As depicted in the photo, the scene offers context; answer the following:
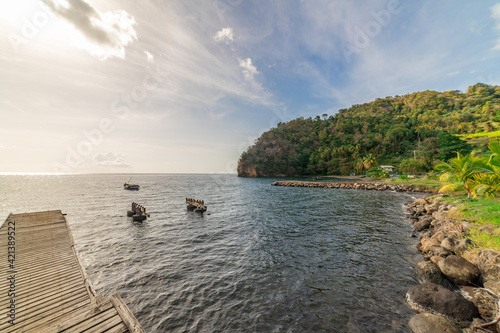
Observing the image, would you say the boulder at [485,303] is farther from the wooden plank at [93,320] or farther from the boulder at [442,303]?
the wooden plank at [93,320]

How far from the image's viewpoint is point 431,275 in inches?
346

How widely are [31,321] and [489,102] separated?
173 metres

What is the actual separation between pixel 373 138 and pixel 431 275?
118 meters

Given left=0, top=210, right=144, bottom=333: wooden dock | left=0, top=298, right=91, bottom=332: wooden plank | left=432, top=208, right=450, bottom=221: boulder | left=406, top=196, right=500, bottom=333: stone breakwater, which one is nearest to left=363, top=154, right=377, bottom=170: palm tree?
left=432, top=208, right=450, bottom=221: boulder

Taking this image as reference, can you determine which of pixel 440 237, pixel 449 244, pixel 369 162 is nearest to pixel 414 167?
pixel 369 162

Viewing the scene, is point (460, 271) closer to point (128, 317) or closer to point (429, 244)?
point (429, 244)

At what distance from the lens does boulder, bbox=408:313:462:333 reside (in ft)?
19.0

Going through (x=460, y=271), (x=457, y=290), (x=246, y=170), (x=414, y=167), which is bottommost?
(x=457, y=290)

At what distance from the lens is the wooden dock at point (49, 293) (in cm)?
489

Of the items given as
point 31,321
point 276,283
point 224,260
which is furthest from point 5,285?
point 276,283

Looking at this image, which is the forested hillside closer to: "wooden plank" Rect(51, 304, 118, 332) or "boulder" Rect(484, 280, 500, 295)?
"boulder" Rect(484, 280, 500, 295)

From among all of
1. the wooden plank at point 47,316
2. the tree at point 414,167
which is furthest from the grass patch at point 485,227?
the tree at point 414,167

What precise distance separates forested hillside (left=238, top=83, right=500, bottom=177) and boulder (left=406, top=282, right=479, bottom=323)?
81039 mm

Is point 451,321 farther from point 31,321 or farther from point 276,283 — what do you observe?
point 31,321
